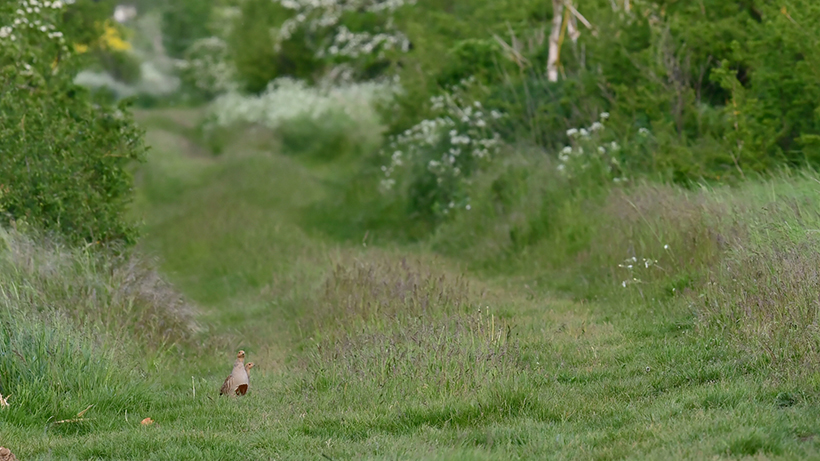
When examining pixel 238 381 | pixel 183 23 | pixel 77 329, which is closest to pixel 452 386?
pixel 238 381

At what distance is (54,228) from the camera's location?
940cm

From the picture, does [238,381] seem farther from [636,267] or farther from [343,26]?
[343,26]

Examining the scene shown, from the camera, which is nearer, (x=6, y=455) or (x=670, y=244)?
(x=6, y=455)

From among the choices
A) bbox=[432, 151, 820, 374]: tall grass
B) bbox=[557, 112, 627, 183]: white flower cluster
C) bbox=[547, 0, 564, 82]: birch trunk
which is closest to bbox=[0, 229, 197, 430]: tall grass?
bbox=[432, 151, 820, 374]: tall grass

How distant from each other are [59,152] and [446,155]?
733cm

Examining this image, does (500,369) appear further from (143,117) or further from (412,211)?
(143,117)

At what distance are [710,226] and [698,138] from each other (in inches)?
145

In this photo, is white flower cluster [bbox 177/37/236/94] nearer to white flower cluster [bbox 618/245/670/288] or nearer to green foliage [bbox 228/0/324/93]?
green foliage [bbox 228/0/324/93]

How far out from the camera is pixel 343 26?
2869cm

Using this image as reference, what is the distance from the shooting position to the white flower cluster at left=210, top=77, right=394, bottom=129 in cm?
2678

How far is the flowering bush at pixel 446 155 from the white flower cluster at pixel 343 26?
31.4ft

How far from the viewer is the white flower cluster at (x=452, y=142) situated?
49.6 feet

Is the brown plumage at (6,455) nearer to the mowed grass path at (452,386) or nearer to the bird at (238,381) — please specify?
the mowed grass path at (452,386)

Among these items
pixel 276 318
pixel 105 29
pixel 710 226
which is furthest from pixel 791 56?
pixel 105 29
